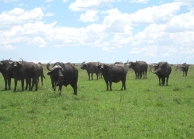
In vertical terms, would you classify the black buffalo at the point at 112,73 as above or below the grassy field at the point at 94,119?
above

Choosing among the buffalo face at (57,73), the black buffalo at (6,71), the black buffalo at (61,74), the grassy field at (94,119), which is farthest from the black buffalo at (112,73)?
the buffalo face at (57,73)

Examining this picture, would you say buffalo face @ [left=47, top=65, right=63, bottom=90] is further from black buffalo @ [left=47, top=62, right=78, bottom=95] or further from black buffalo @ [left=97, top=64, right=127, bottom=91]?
black buffalo @ [left=97, top=64, right=127, bottom=91]

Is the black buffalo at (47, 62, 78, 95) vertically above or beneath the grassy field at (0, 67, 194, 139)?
above

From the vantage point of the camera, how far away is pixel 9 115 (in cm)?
1343

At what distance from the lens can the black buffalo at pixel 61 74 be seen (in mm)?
17312

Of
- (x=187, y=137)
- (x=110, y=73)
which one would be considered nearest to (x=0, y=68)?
(x=110, y=73)

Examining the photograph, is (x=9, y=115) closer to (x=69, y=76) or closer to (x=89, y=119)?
(x=89, y=119)

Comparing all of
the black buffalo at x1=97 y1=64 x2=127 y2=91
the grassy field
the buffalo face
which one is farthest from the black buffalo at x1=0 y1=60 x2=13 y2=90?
the grassy field

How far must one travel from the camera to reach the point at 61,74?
17.2 m

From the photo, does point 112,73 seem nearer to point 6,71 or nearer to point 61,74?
point 61,74

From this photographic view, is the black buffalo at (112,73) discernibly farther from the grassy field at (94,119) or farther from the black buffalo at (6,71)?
the grassy field at (94,119)

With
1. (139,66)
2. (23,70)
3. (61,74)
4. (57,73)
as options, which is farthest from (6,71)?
(139,66)

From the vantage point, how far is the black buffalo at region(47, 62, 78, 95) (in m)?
17.3

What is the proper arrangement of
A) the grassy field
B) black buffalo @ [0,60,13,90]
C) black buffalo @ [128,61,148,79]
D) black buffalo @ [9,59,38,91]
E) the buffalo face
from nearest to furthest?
the grassy field → the buffalo face → black buffalo @ [9,59,38,91] → black buffalo @ [0,60,13,90] → black buffalo @ [128,61,148,79]
